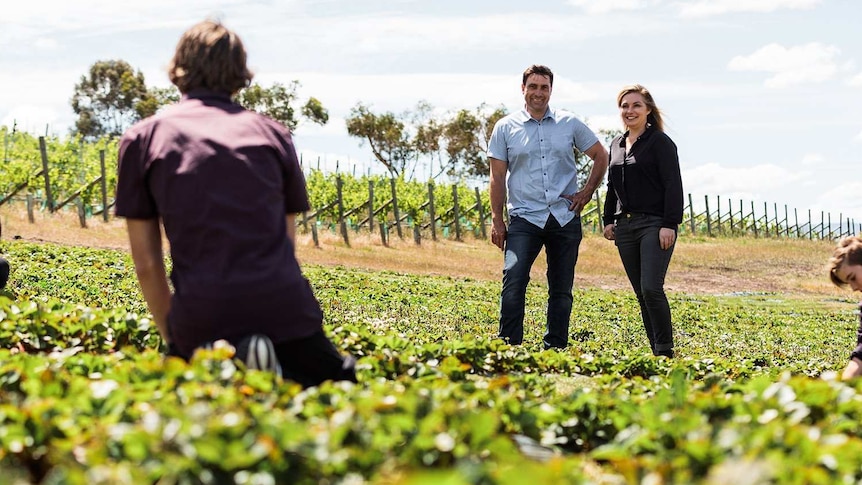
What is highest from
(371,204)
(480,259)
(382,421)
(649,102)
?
(649,102)

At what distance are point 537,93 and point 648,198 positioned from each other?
1.14 m

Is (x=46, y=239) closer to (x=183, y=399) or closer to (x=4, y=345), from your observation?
(x=4, y=345)

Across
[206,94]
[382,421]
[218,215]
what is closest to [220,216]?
[218,215]

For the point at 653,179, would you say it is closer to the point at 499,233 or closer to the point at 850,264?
the point at 499,233

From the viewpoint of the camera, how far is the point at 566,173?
777cm

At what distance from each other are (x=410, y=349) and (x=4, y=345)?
7.01 feet

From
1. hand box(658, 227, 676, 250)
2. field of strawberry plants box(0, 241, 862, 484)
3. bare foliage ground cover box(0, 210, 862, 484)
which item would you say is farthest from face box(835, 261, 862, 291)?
hand box(658, 227, 676, 250)

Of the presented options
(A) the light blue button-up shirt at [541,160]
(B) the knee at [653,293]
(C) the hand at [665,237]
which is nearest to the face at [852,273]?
(C) the hand at [665,237]

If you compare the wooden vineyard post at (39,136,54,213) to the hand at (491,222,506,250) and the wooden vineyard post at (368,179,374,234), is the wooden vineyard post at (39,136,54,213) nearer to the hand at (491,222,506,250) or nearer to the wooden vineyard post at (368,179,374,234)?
the wooden vineyard post at (368,179,374,234)

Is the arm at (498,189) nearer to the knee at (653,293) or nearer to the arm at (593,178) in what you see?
the arm at (593,178)

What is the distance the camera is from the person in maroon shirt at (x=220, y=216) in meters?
3.58

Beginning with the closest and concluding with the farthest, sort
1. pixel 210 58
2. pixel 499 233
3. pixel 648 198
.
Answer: pixel 210 58 → pixel 648 198 → pixel 499 233

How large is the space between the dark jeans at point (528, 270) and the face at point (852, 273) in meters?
2.83

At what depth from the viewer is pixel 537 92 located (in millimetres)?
7734
